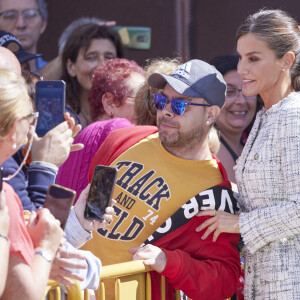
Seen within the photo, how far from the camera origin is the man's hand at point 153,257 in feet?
11.1

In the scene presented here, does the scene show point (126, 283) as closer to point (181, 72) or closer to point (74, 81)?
point (181, 72)

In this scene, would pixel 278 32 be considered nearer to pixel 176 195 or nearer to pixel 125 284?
pixel 176 195

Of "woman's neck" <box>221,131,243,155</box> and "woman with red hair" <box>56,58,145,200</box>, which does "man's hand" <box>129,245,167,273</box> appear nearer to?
"woman with red hair" <box>56,58,145,200</box>

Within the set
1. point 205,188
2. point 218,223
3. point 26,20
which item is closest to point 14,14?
point 26,20

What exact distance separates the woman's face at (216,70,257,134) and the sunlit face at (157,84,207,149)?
74.3 inches

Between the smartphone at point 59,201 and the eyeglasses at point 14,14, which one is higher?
the eyeglasses at point 14,14

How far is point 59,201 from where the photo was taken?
8.79 ft

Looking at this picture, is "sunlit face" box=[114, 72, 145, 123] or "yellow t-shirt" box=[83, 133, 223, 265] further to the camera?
"sunlit face" box=[114, 72, 145, 123]

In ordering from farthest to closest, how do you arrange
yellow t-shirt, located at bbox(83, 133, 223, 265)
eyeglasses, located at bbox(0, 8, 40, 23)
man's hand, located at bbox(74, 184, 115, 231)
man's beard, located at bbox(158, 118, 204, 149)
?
eyeglasses, located at bbox(0, 8, 40, 23)
man's beard, located at bbox(158, 118, 204, 149)
yellow t-shirt, located at bbox(83, 133, 223, 265)
man's hand, located at bbox(74, 184, 115, 231)

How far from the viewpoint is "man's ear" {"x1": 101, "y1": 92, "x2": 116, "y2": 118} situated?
485 centimetres

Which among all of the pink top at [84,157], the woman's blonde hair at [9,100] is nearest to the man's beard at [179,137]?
the pink top at [84,157]

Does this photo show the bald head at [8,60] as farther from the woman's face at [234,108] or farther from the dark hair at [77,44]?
the woman's face at [234,108]

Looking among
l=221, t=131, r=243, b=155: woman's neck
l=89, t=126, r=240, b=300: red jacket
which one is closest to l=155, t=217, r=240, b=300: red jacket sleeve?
l=89, t=126, r=240, b=300: red jacket

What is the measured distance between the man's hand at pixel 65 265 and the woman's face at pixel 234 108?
3114 mm
